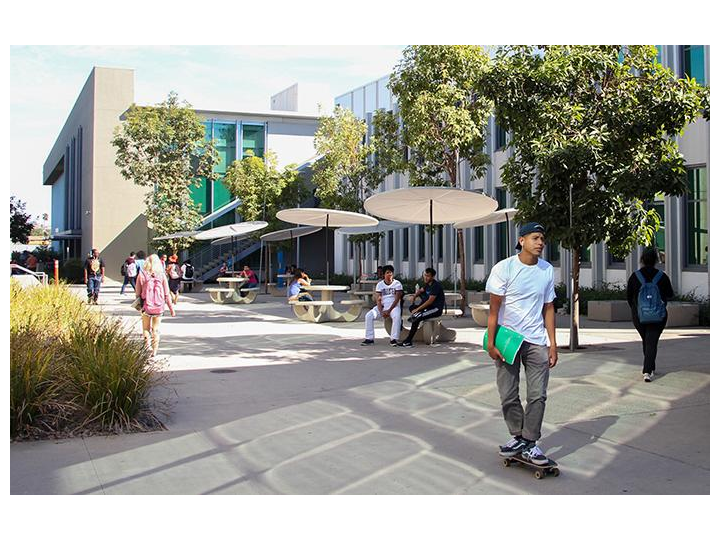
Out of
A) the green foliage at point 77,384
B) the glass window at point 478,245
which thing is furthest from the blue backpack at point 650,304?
the glass window at point 478,245

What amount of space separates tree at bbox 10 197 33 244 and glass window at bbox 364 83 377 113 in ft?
80.7

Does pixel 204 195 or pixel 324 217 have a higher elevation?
pixel 204 195

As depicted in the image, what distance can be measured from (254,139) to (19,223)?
16.4m

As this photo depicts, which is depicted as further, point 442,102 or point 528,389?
point 442,102

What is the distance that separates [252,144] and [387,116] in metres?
26.8

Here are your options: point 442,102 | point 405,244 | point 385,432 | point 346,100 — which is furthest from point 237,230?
point 385,432

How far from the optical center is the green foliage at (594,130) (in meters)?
12.2

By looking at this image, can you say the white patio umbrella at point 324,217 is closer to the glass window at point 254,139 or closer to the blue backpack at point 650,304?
the blue backpack at point 650,304

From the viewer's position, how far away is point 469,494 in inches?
215

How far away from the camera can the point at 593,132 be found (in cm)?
1228

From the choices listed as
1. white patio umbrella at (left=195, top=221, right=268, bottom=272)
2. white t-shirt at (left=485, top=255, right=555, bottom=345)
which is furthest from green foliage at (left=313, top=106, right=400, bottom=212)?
white t-shirt at (left=485, top=255, right=555, bottom=345)

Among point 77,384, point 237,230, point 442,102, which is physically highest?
point 442,102

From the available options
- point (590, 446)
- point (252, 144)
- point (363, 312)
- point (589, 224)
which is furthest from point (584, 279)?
point (252, 144)

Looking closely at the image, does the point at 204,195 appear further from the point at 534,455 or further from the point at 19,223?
the point at 534,455
